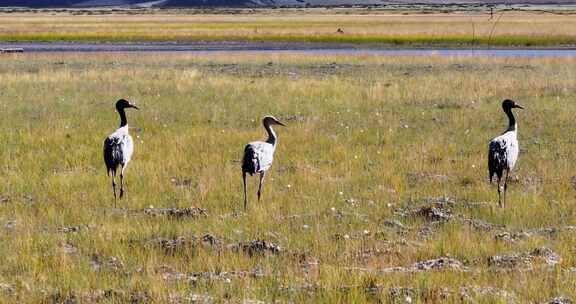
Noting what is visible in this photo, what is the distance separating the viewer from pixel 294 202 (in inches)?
487

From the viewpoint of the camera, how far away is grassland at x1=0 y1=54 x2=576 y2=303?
8.35 meters

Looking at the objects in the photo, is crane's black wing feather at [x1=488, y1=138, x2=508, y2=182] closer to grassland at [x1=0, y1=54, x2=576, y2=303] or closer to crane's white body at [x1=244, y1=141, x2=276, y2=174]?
grassland at [x1=0, y1=54, x2=576, y2=303]

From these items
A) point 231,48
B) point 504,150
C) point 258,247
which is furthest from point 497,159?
point 231,48

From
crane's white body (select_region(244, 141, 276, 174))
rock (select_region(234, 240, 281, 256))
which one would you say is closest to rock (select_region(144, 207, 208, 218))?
crane's white body (select_region(244, 141, 276, 174))

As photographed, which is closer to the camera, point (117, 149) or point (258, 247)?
point (258, 247)

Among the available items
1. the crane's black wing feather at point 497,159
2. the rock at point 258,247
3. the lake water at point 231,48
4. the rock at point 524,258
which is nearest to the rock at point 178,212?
the rock at point 258,247

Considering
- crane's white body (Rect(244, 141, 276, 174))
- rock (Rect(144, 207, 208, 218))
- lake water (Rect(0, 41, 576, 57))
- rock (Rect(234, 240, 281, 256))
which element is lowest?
rock (Rect(144, 207, 208, 218))

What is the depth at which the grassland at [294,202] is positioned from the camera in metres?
8.35

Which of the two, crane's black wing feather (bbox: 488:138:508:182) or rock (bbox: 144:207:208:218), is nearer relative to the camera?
rock (bbox: 144:207:208:218)

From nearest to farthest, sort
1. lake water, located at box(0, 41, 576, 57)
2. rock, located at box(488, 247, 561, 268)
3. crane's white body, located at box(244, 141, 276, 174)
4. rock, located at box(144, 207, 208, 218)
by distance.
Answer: rock, located at box(488, 247, 561, 268) < rock, located at box(144, 207, 208, 218) < crane's white body, located at box(244, 141, 276, 174) < lake water, located at box(0, 41, 576, 57)

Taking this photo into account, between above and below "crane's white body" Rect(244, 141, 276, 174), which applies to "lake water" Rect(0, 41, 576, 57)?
below

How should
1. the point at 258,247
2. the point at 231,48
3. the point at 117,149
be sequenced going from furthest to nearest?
the point at 231,48, the point at 117,149, the point at 258,247

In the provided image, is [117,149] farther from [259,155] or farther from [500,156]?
[500,156]

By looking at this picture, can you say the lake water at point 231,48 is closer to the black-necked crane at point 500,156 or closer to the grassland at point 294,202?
the grassland at point 294,202
